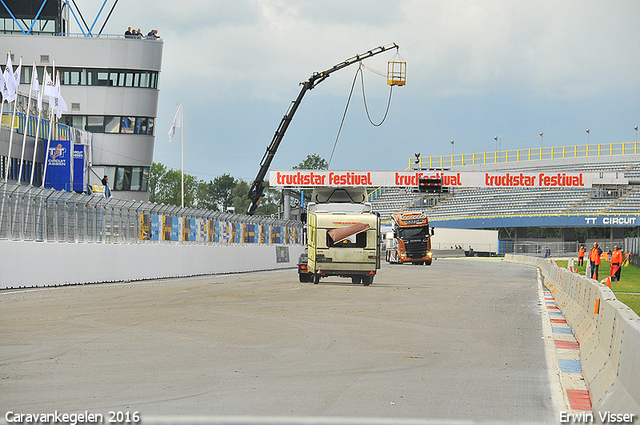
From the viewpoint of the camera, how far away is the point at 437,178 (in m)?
64.9

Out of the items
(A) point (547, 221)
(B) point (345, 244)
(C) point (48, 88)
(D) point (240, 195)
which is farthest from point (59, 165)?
(D) point (240, 195)

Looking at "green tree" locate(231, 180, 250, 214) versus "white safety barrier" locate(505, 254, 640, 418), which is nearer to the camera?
"white safety barrier" locate(505, 254, 640, 418)

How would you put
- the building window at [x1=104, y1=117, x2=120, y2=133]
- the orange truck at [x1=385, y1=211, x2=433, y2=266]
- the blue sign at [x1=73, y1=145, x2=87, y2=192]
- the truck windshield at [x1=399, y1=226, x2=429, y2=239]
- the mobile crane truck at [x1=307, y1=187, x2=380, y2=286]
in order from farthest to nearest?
1. the building window at [x1=104, y1=117, x2=120, y2=133]
2. the orange truck at [x1=385, y1=211, x2=433, y2=266]
3. the truck windshield at [x1=399, y1=226, x2=429, y2=239]
4. the blue sign at [x1=73, y1=145, x2=87, y2=192]
5. the mobile crane truck at [x1=307, y1=187, x2=380, y2=286]

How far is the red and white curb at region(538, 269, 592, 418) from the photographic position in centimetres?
719

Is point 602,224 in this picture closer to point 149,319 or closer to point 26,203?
point 26,203

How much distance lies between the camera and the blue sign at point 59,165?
180 ft

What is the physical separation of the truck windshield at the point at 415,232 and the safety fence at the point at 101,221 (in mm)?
21360

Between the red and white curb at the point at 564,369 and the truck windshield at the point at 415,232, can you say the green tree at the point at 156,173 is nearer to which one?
the truck windshield at the point at 415,232

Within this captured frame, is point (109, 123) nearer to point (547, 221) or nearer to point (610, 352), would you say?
point (547, 221)

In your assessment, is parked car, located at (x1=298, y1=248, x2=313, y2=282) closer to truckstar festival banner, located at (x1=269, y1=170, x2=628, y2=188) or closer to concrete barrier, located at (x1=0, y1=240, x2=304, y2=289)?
concrete barrier, located at (x1=0, y1=240, x2=304, y2=289)

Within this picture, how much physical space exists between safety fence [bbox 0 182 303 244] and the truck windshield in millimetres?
21360

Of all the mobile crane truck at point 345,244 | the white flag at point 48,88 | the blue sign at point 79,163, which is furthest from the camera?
the blue sign at point 79,163

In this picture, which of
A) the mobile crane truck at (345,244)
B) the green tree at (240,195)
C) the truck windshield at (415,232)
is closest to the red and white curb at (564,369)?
the mobile crane truck at (345,244)

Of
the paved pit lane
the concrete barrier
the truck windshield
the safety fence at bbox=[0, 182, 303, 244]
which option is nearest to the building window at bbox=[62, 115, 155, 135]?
the truck windshield
